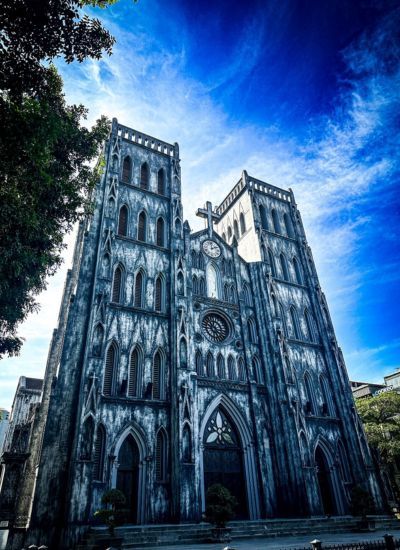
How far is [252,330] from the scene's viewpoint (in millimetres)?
22500

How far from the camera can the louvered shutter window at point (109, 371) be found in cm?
1655

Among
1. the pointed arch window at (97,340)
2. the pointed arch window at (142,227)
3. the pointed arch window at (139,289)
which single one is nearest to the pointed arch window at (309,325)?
the pointed arch window at (139,289)

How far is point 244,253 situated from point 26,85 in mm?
19767

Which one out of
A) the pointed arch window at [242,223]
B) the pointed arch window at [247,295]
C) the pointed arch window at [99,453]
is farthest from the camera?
the pointed arch window at [242,223]

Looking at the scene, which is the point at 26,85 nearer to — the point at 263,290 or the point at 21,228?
the point at 21,228

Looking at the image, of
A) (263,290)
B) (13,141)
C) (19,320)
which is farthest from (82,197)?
(263,290)

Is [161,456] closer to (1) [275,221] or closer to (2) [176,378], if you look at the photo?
(2) [176,378]

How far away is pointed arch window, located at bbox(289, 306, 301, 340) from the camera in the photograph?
24319mm

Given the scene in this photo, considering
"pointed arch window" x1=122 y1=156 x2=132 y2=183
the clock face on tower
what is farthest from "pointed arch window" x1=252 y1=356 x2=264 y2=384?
"pointed arch window" x1=122 y1=156 x2=132 y2=183

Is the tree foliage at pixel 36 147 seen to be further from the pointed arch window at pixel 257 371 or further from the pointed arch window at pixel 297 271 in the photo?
the pointed arch window at pixel 297 271

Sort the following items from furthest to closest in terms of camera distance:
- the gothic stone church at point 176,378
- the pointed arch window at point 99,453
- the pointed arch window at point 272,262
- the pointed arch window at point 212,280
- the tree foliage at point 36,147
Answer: the pointed arch window at point 272,262 < the pointed arch window at point 212,280 < the gothic stone church at point 176,378 < the pointed arch window at point 99,453 < the tree foliage at point 36,147

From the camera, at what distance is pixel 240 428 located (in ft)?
63.1

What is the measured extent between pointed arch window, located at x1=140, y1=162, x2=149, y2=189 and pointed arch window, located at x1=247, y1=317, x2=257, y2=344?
10840mm

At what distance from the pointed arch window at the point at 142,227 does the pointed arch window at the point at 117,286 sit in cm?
281
